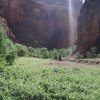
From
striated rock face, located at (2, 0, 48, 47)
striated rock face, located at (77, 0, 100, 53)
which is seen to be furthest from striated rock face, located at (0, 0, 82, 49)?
striated rock face, located at (77, 0, 100, 53)

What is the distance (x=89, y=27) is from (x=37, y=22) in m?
79.6

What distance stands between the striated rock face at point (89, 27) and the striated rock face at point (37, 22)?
2217 inches

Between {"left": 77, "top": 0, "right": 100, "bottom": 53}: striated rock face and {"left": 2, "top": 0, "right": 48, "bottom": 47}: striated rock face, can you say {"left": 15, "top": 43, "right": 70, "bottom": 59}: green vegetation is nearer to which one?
{"left": 77, "top": 0, "right": 100, "bottom": 53}: striated rock face

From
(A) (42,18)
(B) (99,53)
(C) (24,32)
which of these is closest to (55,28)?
(A) (42,18)

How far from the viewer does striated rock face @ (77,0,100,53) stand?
75.9m

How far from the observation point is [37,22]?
15612cm

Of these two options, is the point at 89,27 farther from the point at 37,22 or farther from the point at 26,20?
the point at 37,22

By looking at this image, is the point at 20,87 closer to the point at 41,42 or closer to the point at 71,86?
the point at 71,86

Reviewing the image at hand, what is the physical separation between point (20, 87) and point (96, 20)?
6313 cm

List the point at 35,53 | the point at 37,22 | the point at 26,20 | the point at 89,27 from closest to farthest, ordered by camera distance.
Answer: the point at 89,27 < the point at 35,53 < the point at 26,20 < the point at 37,22

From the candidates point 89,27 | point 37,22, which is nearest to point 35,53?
point 89,27

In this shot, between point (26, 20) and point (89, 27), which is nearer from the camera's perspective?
point (89, 27)

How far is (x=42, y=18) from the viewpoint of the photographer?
527ft

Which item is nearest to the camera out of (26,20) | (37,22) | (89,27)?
(89,27)
